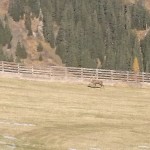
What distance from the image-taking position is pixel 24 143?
1181 inches

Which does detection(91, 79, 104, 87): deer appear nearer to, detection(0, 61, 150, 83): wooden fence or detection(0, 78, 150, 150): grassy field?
detection(0, 78, 150, 150): grassy field

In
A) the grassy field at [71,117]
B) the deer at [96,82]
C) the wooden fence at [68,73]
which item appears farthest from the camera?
the wooden fence at [68,73]

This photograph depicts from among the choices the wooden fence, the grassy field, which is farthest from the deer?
the wooden fence

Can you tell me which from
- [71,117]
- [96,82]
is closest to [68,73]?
[96,82]

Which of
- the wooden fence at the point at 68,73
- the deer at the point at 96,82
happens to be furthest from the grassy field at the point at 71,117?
the wooden fence at the point at 68,73

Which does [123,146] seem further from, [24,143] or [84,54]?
[84,54]

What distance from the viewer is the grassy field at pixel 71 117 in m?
31.0

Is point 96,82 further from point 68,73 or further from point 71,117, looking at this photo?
point 71,117

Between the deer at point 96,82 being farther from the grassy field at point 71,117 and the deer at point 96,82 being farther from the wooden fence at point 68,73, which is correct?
the wooden fence at point 68,73

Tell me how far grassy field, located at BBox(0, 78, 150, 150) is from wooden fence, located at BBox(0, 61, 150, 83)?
1.62 m

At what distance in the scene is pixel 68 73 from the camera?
57.3 metres

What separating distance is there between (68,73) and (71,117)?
17799 millimetres

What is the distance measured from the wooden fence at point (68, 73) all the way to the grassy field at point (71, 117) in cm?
162

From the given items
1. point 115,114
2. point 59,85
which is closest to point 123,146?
point 115,114
